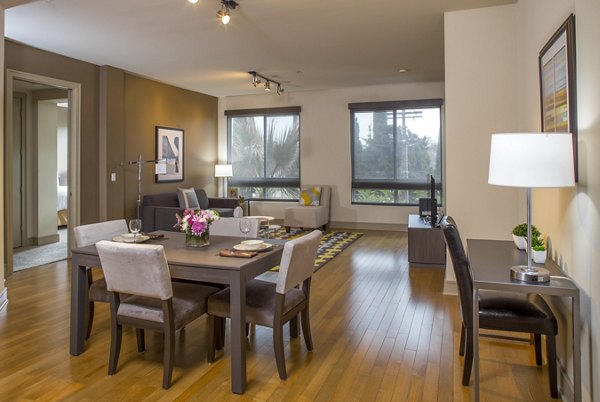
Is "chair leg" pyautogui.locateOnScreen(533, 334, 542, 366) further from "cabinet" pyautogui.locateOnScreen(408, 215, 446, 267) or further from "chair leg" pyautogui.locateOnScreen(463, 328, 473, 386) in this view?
"cabinet" pyautogui.locateOnScreen(408, 215, 446, 267)

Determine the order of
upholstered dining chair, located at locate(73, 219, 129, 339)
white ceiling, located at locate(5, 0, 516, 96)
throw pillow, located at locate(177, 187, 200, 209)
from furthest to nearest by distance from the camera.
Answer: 1. throw pillow, located at locate(177, 187, 200, 209)
2. white ceiling, located at locate(5, 0, 516, 96)
3. upholstered dining chair, located at locate(73, 219, 129, 339)

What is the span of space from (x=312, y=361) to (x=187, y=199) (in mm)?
5266

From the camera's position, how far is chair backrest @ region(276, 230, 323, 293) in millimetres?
→ 2383

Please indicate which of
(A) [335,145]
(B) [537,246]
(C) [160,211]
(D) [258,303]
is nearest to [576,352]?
(B) [537,246]

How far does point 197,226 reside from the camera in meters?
2.85

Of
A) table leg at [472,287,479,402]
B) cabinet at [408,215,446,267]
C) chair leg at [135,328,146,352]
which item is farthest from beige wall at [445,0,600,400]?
chair leg at [135,328,146,352]

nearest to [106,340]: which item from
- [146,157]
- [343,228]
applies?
[146,157]

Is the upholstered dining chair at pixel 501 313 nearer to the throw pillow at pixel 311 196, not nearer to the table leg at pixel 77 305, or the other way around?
the table leg at pixel 77 305

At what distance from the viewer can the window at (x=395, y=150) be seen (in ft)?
25.9

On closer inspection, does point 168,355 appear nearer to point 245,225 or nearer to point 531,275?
point 245,225

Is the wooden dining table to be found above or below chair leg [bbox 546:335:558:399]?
above

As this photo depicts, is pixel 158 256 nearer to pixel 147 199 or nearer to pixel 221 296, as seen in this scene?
pixel 221 296

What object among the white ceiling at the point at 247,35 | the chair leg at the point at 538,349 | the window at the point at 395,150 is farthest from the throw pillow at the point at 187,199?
the chair leg at the point at 538,349

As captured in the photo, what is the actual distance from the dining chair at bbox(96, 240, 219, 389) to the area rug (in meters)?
2.91
